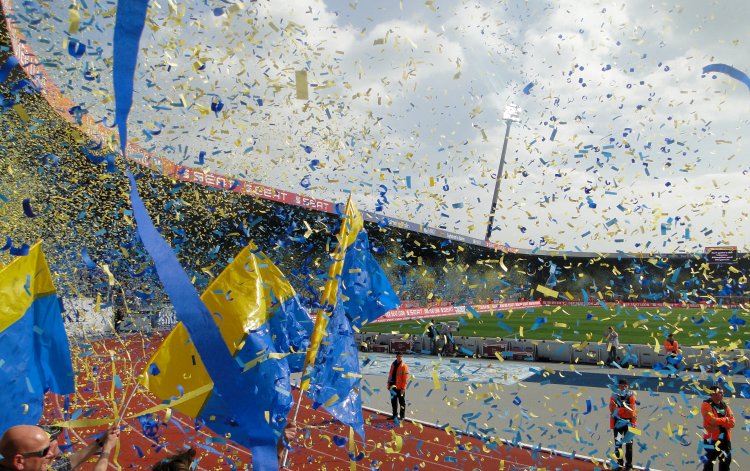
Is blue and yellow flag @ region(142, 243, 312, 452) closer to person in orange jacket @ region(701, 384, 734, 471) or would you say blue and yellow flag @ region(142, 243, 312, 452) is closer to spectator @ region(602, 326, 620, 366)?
person in orange jacket @ region(701, 384, 734, 471)

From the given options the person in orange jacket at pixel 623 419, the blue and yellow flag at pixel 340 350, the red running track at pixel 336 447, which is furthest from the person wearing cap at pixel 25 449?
the person in orange jacket at pixel 623 419

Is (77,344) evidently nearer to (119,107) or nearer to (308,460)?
(308,460)

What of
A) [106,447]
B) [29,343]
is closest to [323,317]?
[106,447]

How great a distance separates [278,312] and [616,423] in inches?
227

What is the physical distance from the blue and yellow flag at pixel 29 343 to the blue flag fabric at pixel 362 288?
3000mm

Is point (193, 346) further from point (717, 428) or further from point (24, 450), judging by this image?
point (717, 428)

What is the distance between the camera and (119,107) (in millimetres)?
2531

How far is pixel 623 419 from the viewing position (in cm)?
812

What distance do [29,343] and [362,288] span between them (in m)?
3.55

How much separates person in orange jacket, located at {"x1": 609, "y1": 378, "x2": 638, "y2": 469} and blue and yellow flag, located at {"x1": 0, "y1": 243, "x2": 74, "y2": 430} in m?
7.28

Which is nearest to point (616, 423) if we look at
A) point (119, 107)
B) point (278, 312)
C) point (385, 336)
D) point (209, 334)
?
point (278, 312)

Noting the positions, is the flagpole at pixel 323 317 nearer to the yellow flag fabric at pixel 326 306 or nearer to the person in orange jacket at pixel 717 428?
the yellow flag fabric at pixel 326 306

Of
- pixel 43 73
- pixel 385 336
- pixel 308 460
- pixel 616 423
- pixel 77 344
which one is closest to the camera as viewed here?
pixel 616 423

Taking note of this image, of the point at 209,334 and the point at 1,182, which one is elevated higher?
the point at 1,182
